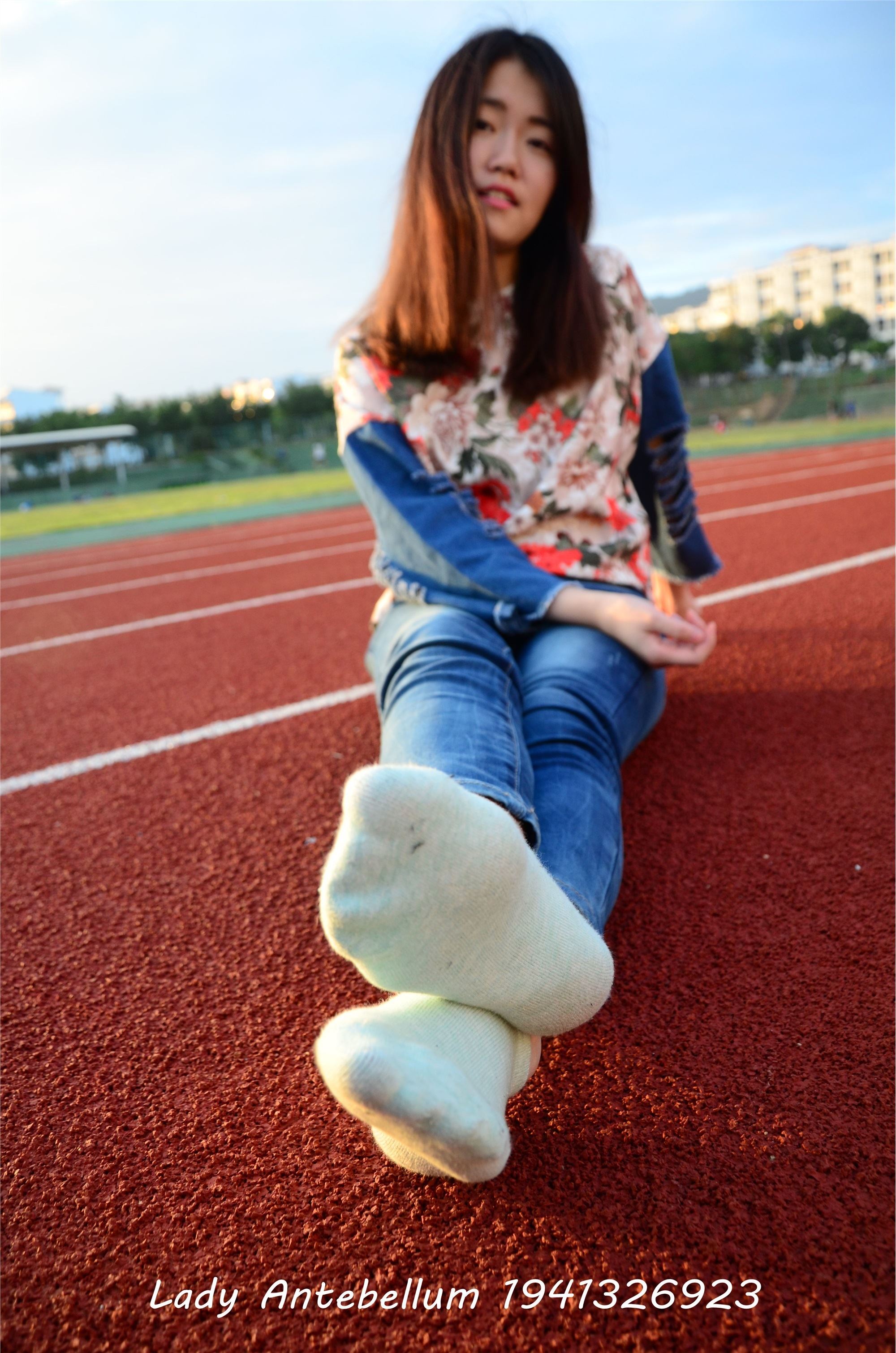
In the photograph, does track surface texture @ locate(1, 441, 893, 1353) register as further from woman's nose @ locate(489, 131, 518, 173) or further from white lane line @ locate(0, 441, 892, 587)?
white lane line @ locate(0, 441, 892, 587)

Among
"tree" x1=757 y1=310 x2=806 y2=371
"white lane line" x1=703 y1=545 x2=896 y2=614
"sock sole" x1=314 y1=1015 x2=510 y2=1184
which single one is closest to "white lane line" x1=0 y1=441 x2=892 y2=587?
"white lane line" x1=703 y1=545 x2=896 y2=614

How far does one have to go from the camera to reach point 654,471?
7.70 feet

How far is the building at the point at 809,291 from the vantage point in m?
100

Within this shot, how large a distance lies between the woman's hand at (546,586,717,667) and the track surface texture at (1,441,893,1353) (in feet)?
1.19

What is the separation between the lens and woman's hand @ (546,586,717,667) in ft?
5.72

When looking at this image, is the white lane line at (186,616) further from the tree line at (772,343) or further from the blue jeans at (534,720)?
the tree line at (772,343)

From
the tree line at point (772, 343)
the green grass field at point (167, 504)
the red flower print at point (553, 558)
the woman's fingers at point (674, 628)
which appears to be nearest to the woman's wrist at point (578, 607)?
the woman's fingers at point (674, 628)

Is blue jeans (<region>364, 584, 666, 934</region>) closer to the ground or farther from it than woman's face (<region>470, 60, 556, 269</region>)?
closer to the ground

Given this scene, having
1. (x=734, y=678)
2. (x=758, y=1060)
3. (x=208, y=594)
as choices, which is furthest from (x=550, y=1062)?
(x=208, y=594)

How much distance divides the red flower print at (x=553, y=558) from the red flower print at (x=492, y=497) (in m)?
0.11

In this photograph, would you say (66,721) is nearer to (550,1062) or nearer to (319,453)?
(550,1062)

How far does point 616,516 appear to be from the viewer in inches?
86.7

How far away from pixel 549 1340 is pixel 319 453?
42161mm

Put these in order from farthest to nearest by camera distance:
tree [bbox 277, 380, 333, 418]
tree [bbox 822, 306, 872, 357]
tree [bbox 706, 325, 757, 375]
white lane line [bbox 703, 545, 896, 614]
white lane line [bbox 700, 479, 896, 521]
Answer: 1. tree [bbox 822, 306, 872, 357]
2. tree [bbox 706, 325, 757, 375]
3. tree [bbox 277, 380, 333, 418]
4. white lane line [bbox 700, 479, 896, 521]
5. white lane line [bbox 703, 545, 896, 614]
